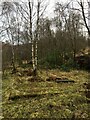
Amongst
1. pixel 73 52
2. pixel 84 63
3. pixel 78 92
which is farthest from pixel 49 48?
pixel 78 92

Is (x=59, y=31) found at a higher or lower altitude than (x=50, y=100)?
higher

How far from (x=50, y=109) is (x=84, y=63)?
41.2 ft

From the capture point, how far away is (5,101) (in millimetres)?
8523

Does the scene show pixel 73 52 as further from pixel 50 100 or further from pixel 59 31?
pixel 50 100

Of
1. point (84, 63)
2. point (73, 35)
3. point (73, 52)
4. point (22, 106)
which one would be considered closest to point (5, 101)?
point (22, 106)

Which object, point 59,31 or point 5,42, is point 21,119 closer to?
point 5,42

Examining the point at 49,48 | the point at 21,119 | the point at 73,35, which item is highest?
the point at 73,35

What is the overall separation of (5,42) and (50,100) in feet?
42.2

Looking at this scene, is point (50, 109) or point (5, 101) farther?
point (5, 101)

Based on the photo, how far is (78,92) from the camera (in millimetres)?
9312

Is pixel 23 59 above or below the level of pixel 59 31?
below

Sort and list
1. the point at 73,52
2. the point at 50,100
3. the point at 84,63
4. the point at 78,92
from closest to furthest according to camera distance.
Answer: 1. the point at 50,100
2. the point at 78,92
3. the point at 84,63
4. the point at 73,52

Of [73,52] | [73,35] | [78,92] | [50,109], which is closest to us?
[50,109]

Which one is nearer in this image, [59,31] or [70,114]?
[70,114]
